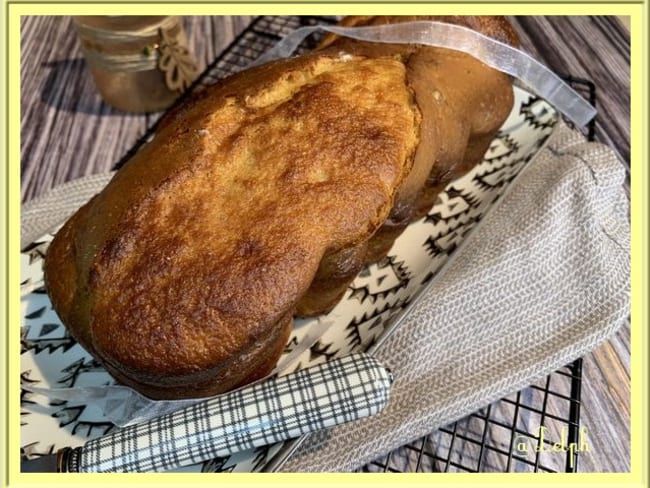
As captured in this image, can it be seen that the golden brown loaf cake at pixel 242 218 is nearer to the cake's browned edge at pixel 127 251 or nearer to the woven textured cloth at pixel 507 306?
the cake's browned edge at pixel 127 251

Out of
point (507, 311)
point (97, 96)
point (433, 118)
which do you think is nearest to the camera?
point (433, 118)

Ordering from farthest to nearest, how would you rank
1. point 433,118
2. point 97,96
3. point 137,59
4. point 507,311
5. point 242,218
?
1. point 97,96
2. point 137,59
3. point 507,311
4. point 433,118
5. point 242,218

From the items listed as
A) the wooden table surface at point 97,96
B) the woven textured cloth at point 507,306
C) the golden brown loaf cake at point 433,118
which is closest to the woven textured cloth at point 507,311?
the woven textured cloth at point 507,306

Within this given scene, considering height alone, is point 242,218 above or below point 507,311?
above

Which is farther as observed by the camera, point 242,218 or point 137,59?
point 137,59

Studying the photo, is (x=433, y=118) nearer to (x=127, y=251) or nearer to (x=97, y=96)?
(x=127, y=251)

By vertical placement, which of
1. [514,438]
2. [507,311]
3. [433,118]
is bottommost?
[514,438]

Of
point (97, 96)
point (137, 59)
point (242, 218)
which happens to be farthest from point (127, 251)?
point (97, 96)
